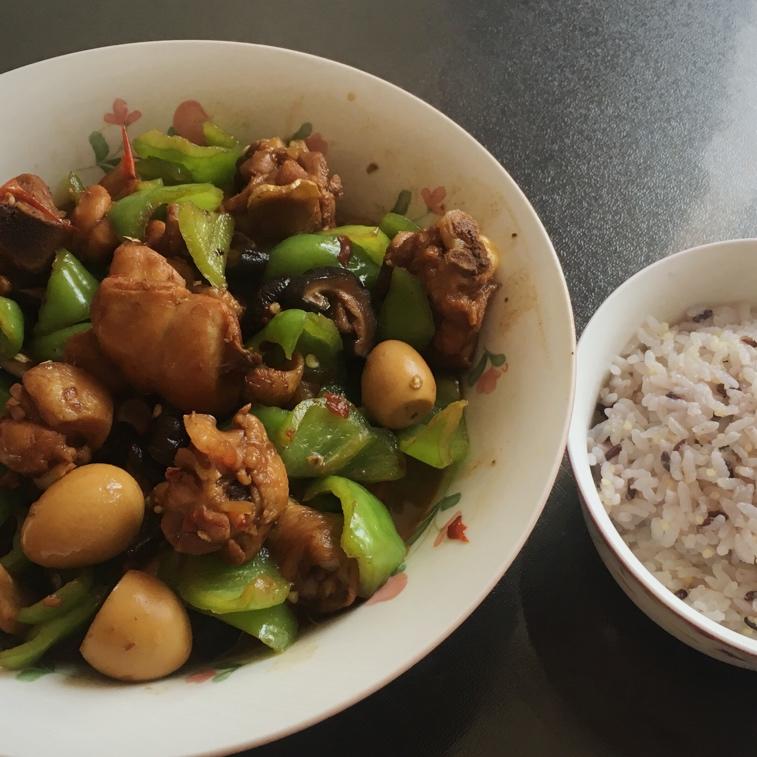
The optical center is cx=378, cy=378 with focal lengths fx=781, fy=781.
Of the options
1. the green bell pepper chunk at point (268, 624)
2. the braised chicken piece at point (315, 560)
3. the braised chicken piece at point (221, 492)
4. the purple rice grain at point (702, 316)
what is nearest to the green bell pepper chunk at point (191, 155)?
the braised chicken piece at point (221, 492)

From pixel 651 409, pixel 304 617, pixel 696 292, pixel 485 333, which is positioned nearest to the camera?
pixel 304 617

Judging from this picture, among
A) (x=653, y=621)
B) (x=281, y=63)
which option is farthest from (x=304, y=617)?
(x=281, y=63)

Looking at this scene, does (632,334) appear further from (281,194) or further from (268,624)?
(268,624)

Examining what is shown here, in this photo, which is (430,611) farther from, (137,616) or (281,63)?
(281,63)

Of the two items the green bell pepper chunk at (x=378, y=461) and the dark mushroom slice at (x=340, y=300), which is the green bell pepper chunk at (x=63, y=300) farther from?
the green bell pepper chunk at (x=378, y=461)

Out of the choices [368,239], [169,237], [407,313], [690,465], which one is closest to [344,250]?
[368,239]

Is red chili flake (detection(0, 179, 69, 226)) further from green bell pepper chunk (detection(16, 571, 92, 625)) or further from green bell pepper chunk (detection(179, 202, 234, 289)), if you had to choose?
green bell pepper chunk (detection(16, 571, 92, 625))
